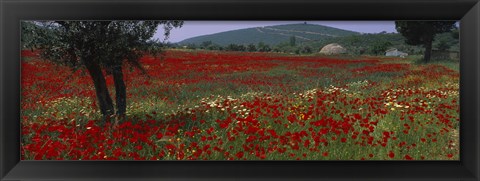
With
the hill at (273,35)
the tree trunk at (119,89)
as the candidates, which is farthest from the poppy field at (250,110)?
the hill at (273,35)

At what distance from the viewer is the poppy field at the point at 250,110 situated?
15.9 feet

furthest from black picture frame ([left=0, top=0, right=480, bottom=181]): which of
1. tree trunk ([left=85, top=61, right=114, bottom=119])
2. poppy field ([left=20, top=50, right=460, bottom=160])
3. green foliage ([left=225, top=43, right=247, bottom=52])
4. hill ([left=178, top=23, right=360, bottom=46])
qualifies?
tree trunk ([left=85, top=61, right=114, bottom=119])

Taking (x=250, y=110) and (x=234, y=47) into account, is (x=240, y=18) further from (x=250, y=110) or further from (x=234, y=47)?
(x=250, y=110)

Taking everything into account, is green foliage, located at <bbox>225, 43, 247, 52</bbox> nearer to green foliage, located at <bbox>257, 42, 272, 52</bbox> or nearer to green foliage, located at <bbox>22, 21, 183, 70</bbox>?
green foliage, located at <bbox>257, 42, 272, 52</bbox>

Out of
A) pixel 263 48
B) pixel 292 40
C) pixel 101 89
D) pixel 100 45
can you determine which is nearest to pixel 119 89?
pixel 101 89

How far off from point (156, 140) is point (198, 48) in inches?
40.5

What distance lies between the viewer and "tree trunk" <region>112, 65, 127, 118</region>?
485 cm

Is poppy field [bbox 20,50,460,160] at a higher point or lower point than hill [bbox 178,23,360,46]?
lower

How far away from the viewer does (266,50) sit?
512 centimetres

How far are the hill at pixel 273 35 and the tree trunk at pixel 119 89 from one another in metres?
0.67

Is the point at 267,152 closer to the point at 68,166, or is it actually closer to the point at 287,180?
the point at 287,180

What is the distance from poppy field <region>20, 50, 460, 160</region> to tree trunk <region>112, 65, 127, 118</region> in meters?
0.05
